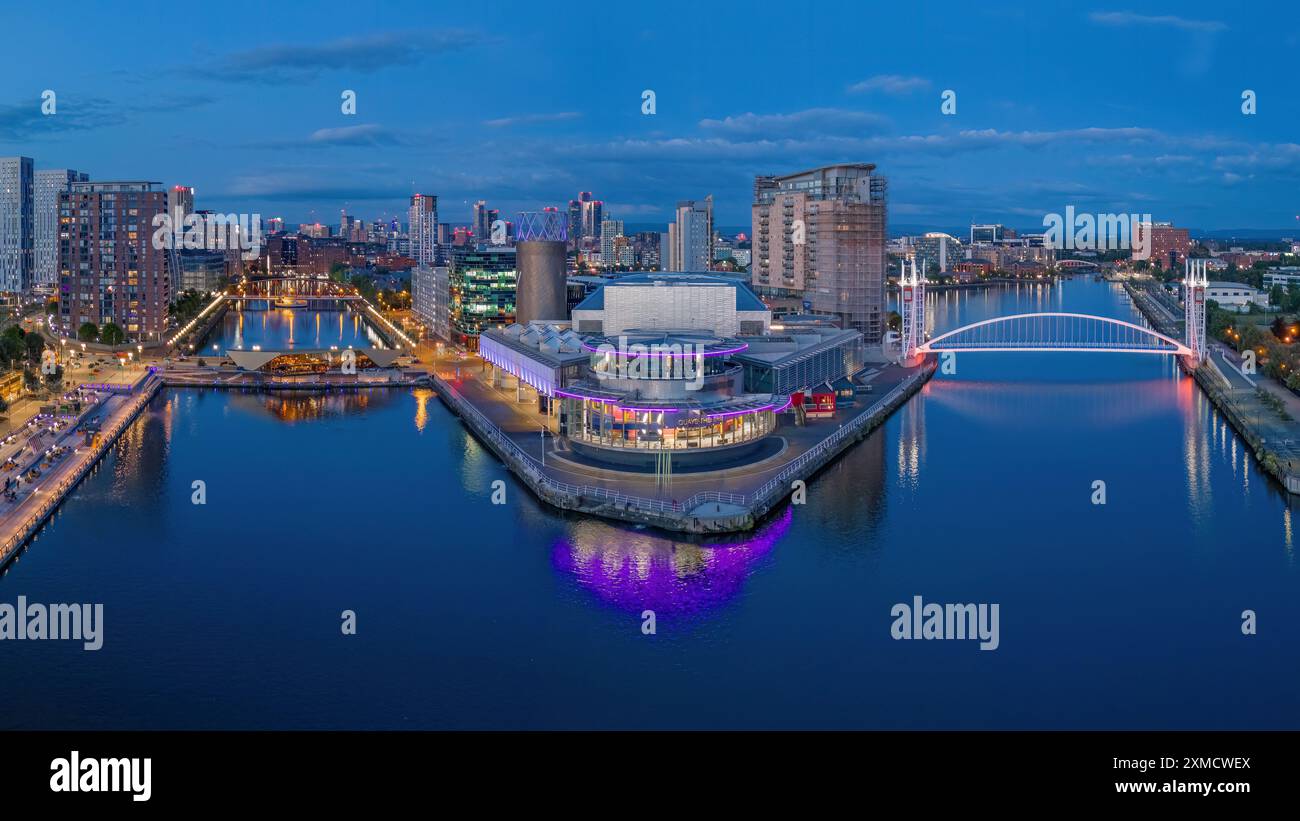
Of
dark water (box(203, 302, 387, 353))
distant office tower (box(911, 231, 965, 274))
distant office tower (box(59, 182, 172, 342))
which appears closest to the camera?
distant office tower (box(59, 182, 172, 342))

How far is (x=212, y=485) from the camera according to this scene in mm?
20594

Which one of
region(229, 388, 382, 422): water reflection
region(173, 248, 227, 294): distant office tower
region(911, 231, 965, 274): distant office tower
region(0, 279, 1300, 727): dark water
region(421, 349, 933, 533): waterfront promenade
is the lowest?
region(0, 279, 1300, 727): dark water

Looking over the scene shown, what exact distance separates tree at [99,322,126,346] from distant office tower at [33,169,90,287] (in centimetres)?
3775

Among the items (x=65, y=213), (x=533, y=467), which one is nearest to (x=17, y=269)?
(x=65, y=213)

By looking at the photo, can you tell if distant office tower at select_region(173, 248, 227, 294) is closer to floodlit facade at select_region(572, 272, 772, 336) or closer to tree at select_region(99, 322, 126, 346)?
tree at select_region(99, 322, 126, 346)

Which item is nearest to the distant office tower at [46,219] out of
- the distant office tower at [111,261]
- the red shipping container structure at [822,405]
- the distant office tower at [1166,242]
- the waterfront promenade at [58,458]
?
the distant office tower at [111,261]

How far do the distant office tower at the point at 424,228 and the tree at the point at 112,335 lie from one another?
57.3 meters

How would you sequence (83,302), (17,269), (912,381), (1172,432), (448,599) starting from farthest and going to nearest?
(17,269) → (83,302) → (912,381) → (1172,432) → (448,599)

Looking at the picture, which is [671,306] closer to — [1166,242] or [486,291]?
[486,291]

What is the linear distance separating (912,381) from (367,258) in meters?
101

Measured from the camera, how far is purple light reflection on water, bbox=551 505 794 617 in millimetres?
14422

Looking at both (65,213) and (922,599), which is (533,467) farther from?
(65,213)

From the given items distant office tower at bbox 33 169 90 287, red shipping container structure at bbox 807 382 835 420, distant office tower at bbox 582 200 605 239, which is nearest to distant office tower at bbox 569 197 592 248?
distant office tower at bbox 582 200 605 239
